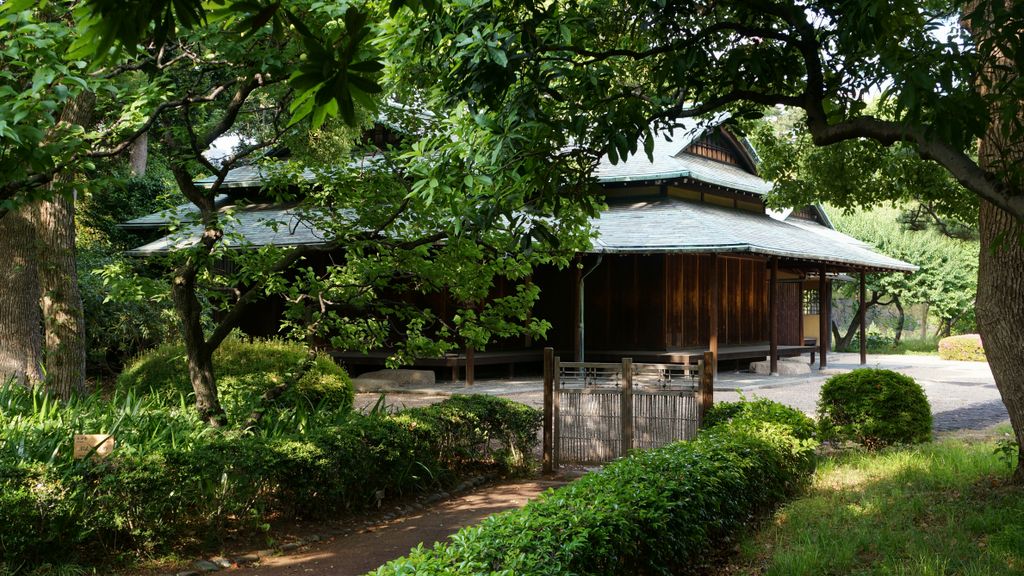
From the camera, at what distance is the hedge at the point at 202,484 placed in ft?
19.2

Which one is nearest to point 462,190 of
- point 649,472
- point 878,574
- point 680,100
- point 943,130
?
point 680,100

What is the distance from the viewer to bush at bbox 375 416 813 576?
4.21 meters

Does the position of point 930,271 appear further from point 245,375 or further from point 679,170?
point 245,375

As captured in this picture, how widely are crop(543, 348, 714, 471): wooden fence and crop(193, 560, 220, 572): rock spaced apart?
4471mm

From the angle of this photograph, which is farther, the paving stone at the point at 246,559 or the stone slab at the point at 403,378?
the stone slab at the point at 403,378

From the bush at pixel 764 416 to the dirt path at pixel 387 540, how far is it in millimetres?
2074

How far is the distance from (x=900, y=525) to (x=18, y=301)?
9390mm

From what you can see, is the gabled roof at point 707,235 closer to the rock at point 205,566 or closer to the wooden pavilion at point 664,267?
the wooden pavilion at point 664,267

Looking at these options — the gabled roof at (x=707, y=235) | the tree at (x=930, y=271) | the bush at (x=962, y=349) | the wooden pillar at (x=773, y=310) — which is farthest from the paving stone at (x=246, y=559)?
the tree at (x=930, y=271)

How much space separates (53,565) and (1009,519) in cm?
680

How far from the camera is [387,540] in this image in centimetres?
727

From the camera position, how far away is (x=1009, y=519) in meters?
6.27

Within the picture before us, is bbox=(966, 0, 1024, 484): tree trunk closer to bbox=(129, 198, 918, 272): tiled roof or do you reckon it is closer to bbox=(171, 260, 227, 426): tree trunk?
bbox=(171, 260, 227, 426): tree trunk

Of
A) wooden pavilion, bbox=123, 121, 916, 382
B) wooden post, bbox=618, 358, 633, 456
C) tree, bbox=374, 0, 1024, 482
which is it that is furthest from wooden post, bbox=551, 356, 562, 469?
wooden pavilion, bbox=123, 121, 916, 382
